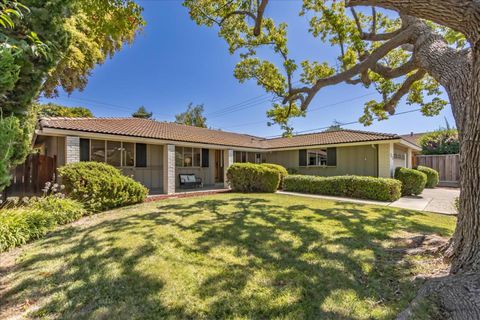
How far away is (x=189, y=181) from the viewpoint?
45.6ft

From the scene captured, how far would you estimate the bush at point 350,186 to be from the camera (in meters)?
10.6

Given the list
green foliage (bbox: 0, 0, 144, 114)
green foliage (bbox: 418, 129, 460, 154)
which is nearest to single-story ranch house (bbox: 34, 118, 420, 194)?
green foliage (bbox: 418, 129, 460, 154)

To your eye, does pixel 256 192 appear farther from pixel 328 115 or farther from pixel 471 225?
pixel 328 115

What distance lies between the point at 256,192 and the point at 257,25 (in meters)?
8.59

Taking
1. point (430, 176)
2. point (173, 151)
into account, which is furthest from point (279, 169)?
point (430, 176)

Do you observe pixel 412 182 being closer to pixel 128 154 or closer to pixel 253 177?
pixel 253 177

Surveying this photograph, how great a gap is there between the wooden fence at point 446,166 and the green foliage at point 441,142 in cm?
96

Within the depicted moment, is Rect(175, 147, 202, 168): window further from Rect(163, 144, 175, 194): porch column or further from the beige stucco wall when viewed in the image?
the beige stucco wall

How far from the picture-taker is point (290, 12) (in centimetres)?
927

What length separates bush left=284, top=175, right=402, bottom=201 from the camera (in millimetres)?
10570

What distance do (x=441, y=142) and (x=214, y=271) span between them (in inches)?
962

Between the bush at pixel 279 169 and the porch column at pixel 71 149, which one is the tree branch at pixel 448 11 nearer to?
the bush at pixel 279 169

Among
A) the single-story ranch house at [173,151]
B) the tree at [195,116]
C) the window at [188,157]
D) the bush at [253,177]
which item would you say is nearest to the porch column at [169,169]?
the single-story ranch house at [173,151]

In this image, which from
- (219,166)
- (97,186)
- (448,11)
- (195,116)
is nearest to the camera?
(448,11)
